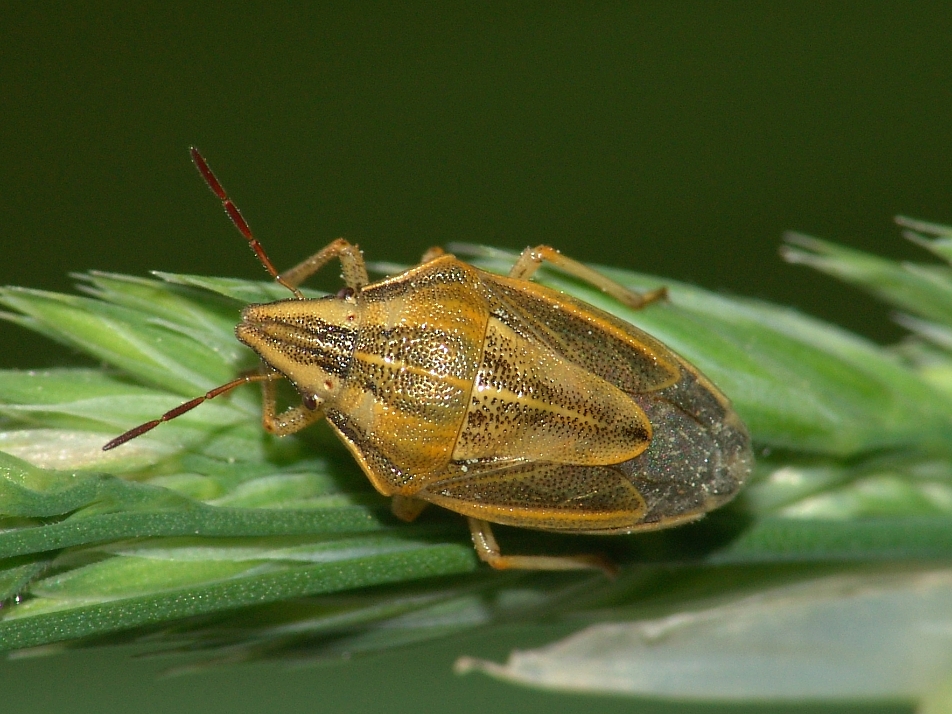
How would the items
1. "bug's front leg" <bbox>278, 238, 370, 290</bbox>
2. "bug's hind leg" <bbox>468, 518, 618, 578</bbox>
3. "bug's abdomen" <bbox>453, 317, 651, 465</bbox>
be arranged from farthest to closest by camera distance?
"bug's front leg" <bbox>278, 238, 370, 290</bbox> < "bug's abdomen" <bbox>453, 317, 651, 465</bbox> < "bug's hind leg" <bbox>468, 518, 618, 578</bbox>

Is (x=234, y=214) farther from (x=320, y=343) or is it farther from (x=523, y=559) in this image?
(x=523, y=559)

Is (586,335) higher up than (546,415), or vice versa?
(586,335)

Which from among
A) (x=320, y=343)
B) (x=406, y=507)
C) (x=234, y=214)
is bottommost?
(x=406, y=507)

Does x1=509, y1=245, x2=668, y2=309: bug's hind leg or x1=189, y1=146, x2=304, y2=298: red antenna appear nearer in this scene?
x1=509, y1=245, x2=668, y2=309: bug's hind leg

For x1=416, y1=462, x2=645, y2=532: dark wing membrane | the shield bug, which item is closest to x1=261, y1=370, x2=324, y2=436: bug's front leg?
the shield bug

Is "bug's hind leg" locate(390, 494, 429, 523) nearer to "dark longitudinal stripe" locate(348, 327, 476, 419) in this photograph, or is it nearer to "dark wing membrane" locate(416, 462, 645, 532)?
"dark wing membrane" locate(416, 462, 645, 532)

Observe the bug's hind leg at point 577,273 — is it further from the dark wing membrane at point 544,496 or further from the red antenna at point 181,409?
the red antenna at point 181,409

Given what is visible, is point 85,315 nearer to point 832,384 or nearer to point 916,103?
point 832,384

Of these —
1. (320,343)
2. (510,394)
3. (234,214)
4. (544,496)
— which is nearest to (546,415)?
(510,394)
